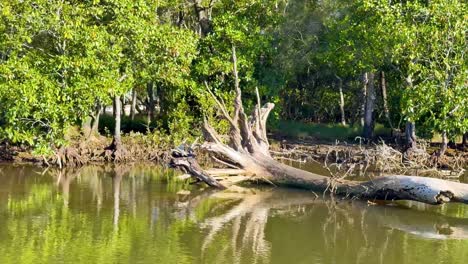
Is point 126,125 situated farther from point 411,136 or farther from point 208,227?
point 208,227

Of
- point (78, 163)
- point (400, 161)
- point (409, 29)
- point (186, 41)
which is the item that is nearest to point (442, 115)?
point (400, 161)

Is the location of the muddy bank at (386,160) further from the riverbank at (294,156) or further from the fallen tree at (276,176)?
the fallen tree at (276,176)

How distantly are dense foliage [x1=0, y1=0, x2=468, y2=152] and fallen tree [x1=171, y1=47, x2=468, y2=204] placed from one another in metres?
4.93

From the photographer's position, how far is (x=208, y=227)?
13.5 metres

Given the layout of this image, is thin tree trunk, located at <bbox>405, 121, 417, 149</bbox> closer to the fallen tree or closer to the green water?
the fallen tree

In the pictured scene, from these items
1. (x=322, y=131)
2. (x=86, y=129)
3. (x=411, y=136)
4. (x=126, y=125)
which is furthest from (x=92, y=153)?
(x=322, y=131)

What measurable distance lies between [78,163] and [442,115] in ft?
39.5

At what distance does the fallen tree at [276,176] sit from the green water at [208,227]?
35 cm

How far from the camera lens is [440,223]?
47.5 feet

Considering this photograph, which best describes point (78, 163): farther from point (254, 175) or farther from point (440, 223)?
point (440, 223)

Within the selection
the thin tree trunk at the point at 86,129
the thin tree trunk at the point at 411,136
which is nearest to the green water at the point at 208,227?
the thin tree trunk at the point at 86,129

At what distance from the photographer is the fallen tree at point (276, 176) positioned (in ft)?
48.4

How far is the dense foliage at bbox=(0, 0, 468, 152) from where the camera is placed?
21.1 metres

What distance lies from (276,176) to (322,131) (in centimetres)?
1712
